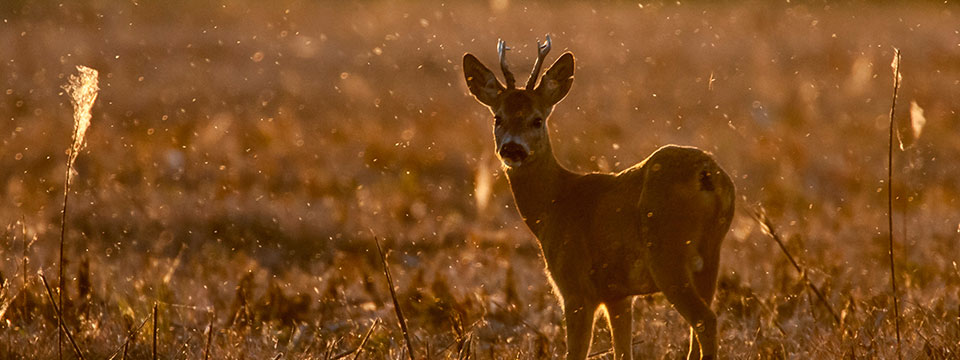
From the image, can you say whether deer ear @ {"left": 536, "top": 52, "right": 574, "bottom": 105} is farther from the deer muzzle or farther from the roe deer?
the deer muzzle

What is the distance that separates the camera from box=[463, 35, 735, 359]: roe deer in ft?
19.2

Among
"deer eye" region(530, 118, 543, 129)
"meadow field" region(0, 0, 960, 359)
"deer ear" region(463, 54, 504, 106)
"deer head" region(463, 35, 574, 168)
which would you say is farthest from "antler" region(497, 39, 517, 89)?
"meadow field" region(0, 0, 960, 359)

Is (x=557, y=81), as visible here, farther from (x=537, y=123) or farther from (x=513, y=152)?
(x=513, y=152)

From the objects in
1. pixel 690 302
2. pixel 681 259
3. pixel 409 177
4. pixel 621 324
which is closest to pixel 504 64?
pixel 621 324

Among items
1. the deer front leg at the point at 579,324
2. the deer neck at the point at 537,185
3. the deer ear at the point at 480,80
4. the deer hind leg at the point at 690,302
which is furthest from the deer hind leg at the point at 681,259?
the deer ear at the point at 480,80

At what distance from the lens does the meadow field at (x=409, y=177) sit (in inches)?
295

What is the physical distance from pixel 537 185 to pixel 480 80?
0.91 meters

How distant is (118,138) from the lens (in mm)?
16828

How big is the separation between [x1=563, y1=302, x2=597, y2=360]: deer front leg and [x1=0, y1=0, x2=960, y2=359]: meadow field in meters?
0.46

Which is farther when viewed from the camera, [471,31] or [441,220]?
[471,31]

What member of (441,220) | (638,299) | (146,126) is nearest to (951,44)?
(146,126)

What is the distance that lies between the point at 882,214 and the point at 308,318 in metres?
6.21

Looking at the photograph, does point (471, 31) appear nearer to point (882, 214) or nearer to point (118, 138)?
point (118, 138)

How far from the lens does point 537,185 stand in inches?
269
